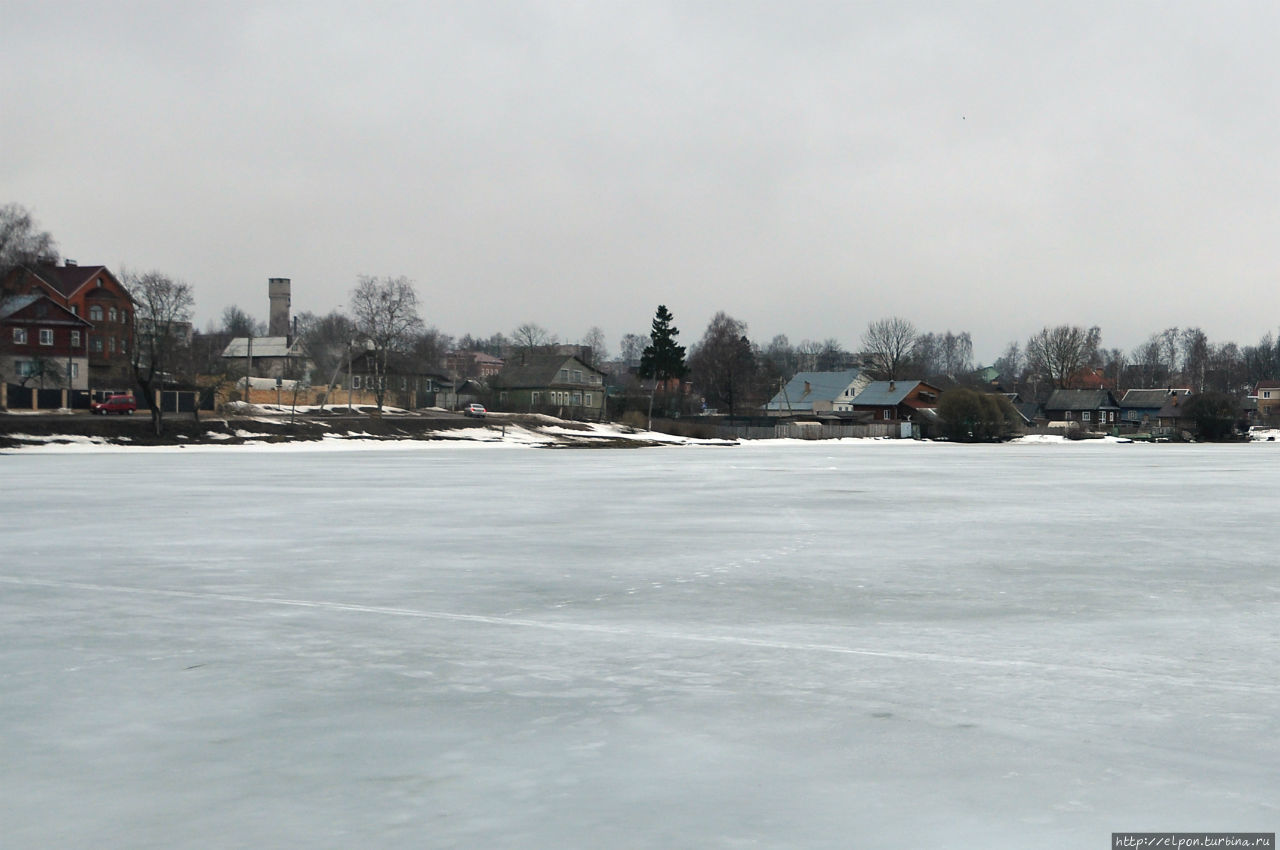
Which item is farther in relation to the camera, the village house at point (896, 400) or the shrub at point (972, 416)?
the village house at point (896, 400)

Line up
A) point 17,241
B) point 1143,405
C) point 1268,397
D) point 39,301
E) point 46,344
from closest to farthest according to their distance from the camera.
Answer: point 17,241, point 39,301, point 46,344, point 1143,405, point 1268,397

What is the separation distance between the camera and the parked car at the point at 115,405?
62031 millimetres

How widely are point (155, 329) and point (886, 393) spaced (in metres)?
74.5

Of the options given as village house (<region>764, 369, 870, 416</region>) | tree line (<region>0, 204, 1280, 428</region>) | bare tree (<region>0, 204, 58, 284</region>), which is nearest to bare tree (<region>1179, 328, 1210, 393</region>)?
tree line (<region>0, 204, 1280, 428</region>)

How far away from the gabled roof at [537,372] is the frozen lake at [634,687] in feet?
315

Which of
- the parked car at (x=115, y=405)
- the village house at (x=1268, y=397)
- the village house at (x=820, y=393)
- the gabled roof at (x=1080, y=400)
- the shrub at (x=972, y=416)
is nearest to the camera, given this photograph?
the parked car at (x=115, y=405)

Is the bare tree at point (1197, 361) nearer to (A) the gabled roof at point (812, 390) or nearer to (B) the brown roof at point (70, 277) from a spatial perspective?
(A) the gabled roof at point (812, 390)

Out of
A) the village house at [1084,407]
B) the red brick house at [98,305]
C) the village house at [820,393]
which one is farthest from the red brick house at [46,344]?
the village house at [1084,407]

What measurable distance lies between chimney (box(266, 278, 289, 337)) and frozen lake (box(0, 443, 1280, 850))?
126651 mm

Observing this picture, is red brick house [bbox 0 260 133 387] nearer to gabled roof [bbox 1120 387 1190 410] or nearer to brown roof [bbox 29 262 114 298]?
brown roof [bbox 29 262 114 298]

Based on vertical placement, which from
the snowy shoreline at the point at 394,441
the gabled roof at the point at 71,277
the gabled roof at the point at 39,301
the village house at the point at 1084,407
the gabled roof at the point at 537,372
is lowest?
the snowy shoreline at the point at 394,441

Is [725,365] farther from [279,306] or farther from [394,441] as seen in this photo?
[394,441]

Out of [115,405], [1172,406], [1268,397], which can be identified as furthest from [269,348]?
[1268,397]

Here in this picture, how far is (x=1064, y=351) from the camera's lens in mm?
139125
